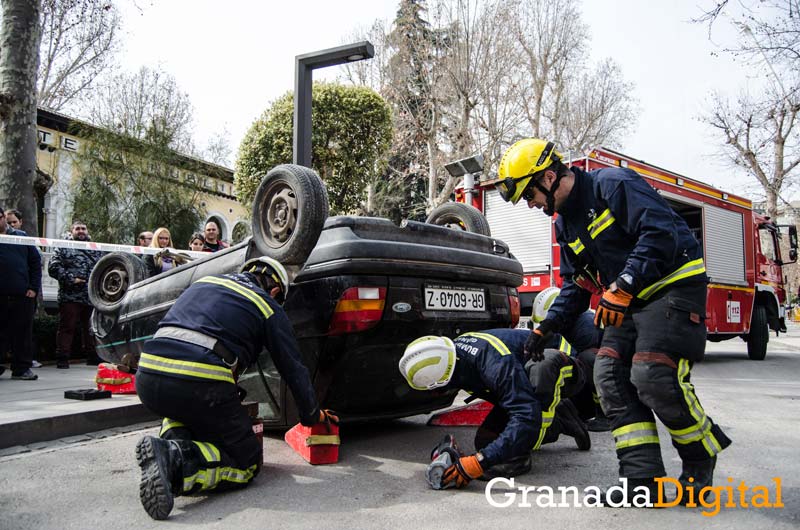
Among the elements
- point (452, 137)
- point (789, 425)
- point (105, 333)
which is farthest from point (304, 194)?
point (452, 137)

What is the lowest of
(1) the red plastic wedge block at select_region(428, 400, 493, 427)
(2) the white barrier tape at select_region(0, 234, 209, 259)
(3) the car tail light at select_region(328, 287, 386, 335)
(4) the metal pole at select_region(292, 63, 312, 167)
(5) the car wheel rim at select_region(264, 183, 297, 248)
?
(1) the red plastic wedge block at select_region(428, 400, 493, 427)

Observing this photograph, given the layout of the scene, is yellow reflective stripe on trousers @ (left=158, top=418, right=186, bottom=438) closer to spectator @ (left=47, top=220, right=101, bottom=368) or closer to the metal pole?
the metal pole

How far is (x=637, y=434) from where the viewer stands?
266cm

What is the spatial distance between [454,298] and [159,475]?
1842 mm

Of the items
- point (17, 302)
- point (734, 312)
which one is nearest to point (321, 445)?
point (17, 302)

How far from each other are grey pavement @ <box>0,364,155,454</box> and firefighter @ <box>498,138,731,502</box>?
10.8ft

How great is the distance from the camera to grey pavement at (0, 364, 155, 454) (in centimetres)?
385

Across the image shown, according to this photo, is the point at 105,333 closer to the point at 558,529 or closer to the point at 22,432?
the point at 22,432

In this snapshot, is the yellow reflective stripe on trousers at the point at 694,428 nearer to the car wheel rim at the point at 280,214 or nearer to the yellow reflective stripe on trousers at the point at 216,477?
the yellow reflective stripe on trousers at the point at 216,477

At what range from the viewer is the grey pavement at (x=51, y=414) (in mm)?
3848

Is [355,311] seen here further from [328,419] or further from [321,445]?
[321,445]

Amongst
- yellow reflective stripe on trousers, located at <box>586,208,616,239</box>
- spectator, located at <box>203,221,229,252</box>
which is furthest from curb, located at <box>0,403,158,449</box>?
yellow reflective stripe on trousers, located at <box>586,208,616,239</box>

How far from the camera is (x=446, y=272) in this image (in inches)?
141

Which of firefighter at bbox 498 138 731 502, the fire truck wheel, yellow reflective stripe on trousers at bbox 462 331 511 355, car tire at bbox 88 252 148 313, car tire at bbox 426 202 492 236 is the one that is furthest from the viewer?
the fire truck wheel
